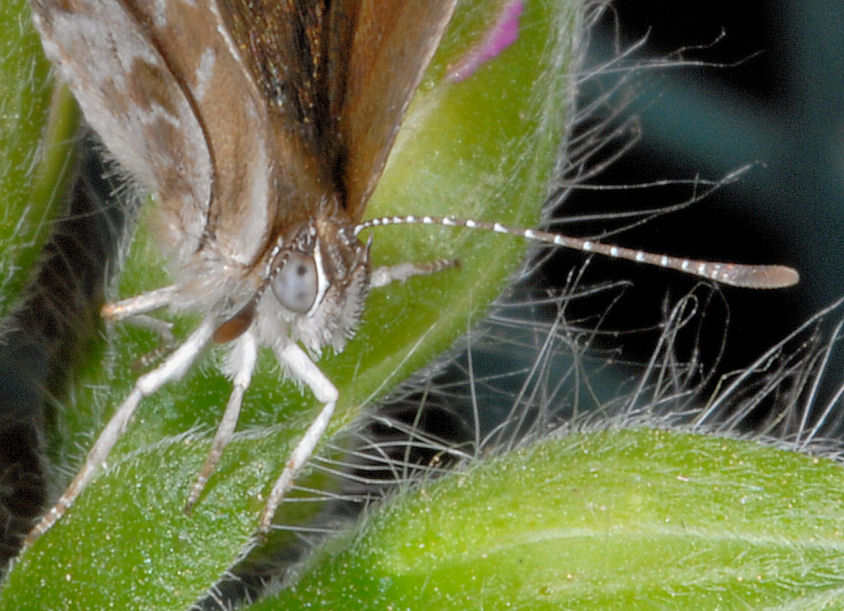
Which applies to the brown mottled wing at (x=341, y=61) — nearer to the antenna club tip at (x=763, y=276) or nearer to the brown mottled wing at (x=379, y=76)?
the brown mottled wing at (x=379, y=76)

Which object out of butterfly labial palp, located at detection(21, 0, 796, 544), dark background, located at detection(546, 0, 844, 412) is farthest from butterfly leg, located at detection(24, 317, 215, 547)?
dark background, located at detection(546, 0, 844, 412)

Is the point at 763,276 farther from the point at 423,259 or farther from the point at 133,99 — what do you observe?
the point at 133,99

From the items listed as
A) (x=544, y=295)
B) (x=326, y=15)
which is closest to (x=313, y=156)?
(x=326, y=15)

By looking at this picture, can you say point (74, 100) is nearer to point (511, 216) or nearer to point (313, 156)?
point (313, 156)

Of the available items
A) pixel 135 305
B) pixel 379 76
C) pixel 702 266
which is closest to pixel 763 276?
pixel 702 266

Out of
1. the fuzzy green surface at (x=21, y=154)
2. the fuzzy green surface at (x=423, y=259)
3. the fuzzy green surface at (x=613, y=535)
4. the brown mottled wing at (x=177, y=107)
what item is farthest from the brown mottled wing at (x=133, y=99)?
the fuzzy green surface at (x=613, y=535)

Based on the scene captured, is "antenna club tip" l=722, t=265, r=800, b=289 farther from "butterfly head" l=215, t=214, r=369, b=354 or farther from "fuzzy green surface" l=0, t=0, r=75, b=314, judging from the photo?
"fuzzy green surface" l=0, t=0, r=75, b=314
